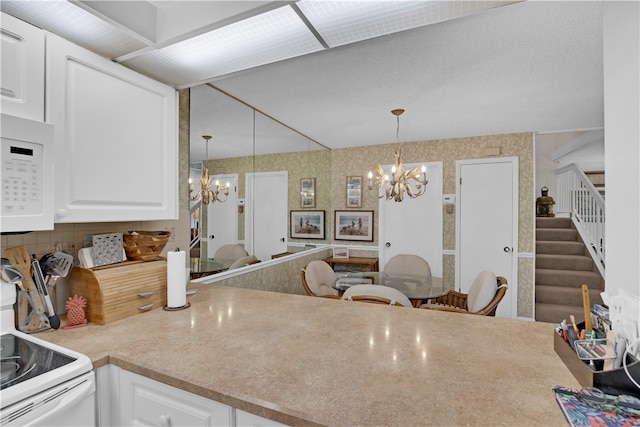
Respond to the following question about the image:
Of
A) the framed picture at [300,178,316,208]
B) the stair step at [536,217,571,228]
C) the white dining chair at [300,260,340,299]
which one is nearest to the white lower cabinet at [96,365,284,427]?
the white dining chair at [300,260,340,299]

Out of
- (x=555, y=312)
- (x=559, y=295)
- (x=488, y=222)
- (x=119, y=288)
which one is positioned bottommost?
(x=555, y=312)

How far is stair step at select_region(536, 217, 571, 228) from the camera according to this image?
550cm

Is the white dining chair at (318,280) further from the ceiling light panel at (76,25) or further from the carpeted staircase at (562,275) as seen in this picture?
the carpeted staircase at (562,275)

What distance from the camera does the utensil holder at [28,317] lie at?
1295 mm

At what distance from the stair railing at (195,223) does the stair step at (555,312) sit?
428cm

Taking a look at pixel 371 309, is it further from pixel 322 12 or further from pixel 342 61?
pixel 342 61

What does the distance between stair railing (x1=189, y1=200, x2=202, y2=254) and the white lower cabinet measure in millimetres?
1230

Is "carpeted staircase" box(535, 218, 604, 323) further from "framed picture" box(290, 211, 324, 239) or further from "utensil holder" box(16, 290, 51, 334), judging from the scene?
"utensil holder" box(16, 290, 51, 334)

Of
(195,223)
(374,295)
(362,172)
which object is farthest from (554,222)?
(195,223)

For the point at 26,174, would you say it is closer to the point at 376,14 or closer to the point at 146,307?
the point at 146,307

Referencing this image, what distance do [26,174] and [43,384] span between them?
699 mm

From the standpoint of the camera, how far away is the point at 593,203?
4.73 meters

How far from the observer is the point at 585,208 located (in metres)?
4.95

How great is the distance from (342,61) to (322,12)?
3.67ft
